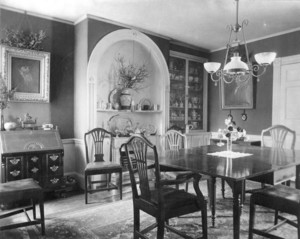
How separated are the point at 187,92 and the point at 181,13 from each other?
2.15 metres

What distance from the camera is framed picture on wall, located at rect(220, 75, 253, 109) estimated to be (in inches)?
200

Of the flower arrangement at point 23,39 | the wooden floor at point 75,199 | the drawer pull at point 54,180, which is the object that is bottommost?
the wooden floor at point 75,199

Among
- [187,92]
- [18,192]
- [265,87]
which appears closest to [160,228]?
[18,192]

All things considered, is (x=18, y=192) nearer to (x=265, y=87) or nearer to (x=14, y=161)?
(x=14, y=161)

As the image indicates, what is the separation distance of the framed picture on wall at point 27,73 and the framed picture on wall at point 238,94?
3.47 meters

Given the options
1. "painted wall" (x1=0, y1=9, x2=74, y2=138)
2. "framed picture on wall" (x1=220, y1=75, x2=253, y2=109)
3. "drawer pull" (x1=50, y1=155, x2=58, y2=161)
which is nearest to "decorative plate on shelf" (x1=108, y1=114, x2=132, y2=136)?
"painted wall" (x1=0, y1=9, x2=74, y2=138)

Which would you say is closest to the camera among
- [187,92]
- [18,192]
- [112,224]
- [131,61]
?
[18,192]

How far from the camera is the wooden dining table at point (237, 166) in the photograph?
1.97 m

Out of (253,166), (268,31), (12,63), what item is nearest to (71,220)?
(253,166)

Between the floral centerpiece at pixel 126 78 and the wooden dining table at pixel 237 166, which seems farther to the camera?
the floral centerpiece at pixel 126 78

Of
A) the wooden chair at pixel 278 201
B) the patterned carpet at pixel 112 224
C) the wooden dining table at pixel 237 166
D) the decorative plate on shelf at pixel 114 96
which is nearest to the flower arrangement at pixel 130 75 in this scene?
the decorative plate on shelf at pixel 114 96

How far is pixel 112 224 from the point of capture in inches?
108

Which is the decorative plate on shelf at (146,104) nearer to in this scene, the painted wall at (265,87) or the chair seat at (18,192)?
the painted wall at (265,87)

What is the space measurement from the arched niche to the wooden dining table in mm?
1790
